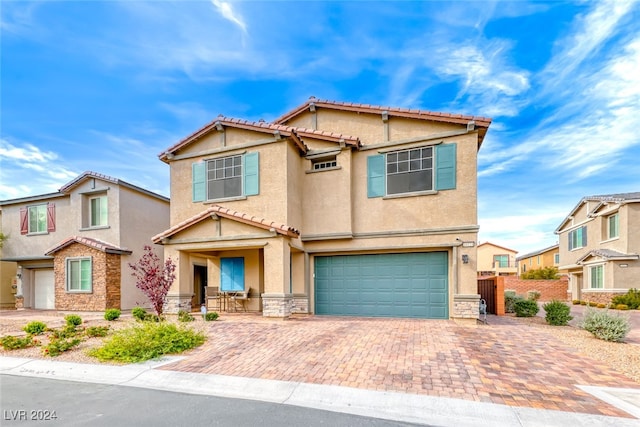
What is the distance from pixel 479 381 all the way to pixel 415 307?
6.58m

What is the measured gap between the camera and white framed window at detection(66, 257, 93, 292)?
1524 cm

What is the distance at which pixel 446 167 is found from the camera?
11.5m

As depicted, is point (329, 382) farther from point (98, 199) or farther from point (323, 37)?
point (98, 199)

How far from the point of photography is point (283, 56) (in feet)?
43.2

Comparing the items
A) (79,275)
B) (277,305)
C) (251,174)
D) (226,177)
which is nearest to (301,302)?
(277,305)

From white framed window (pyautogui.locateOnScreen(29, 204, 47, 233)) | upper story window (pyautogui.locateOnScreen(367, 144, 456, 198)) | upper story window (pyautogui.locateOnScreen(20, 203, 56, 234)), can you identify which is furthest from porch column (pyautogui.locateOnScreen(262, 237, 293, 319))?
→ white framed window (pyautogui.locateOnScreen(29, 204, 47, 233))

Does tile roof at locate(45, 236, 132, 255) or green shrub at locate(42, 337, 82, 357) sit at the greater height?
tile roof at locate(45, 236, 132, 255)

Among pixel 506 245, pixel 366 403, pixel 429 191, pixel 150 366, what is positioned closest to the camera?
pixel 366 403

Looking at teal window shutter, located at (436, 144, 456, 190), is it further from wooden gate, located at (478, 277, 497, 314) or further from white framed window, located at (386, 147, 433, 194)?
wooden gate, located at (478, 277, 497, 314)

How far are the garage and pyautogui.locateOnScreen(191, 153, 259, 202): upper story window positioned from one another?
11489 millimetres

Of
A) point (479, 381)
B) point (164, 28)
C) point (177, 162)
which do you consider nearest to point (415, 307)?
point (479, 381)

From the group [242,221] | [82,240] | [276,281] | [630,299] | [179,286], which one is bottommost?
[630,299]

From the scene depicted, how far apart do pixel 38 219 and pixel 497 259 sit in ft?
173

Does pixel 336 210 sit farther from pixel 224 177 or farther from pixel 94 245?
pixel 94 245
